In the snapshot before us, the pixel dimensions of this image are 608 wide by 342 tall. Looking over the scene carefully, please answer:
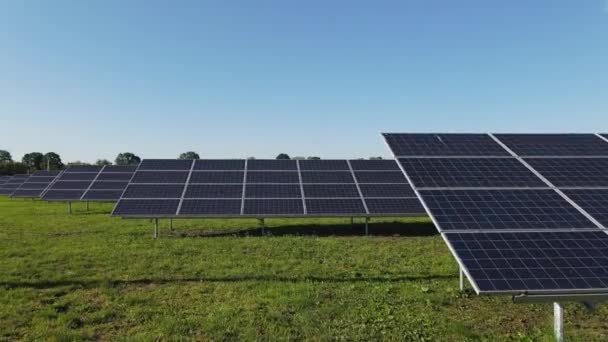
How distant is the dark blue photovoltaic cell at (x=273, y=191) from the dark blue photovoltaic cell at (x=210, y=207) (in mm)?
1025

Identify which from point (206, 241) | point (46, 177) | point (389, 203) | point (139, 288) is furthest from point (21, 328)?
point (46, 177)

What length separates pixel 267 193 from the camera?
1919 cm

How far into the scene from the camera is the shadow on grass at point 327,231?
18467 millimetres

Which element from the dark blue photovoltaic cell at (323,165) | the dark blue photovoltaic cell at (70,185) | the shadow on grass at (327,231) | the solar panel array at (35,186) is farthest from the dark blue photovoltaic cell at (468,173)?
the solar panel array at (35,186)

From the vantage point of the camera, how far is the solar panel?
19.0 metres

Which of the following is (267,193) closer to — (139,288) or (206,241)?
(206,241)

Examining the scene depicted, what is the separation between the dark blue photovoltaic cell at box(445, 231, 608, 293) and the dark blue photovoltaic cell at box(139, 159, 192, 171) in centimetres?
1756

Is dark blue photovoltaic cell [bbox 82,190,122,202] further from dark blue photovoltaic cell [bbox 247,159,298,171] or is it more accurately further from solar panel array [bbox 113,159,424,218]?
dark blue photovoltaic cell [bbox 247,159,298,171]

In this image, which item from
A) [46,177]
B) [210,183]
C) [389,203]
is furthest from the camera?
[46,177]

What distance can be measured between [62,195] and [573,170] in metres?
31.1

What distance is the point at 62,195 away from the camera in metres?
29.5

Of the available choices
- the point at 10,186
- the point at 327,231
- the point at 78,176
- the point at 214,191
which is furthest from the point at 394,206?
the point at 10,186

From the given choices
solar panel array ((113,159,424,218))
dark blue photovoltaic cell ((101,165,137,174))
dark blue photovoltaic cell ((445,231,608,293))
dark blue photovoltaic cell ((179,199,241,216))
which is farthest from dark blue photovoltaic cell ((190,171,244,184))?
dark blue photovoltaic cell ((101,165,137,174))

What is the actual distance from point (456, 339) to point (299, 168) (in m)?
15.8
